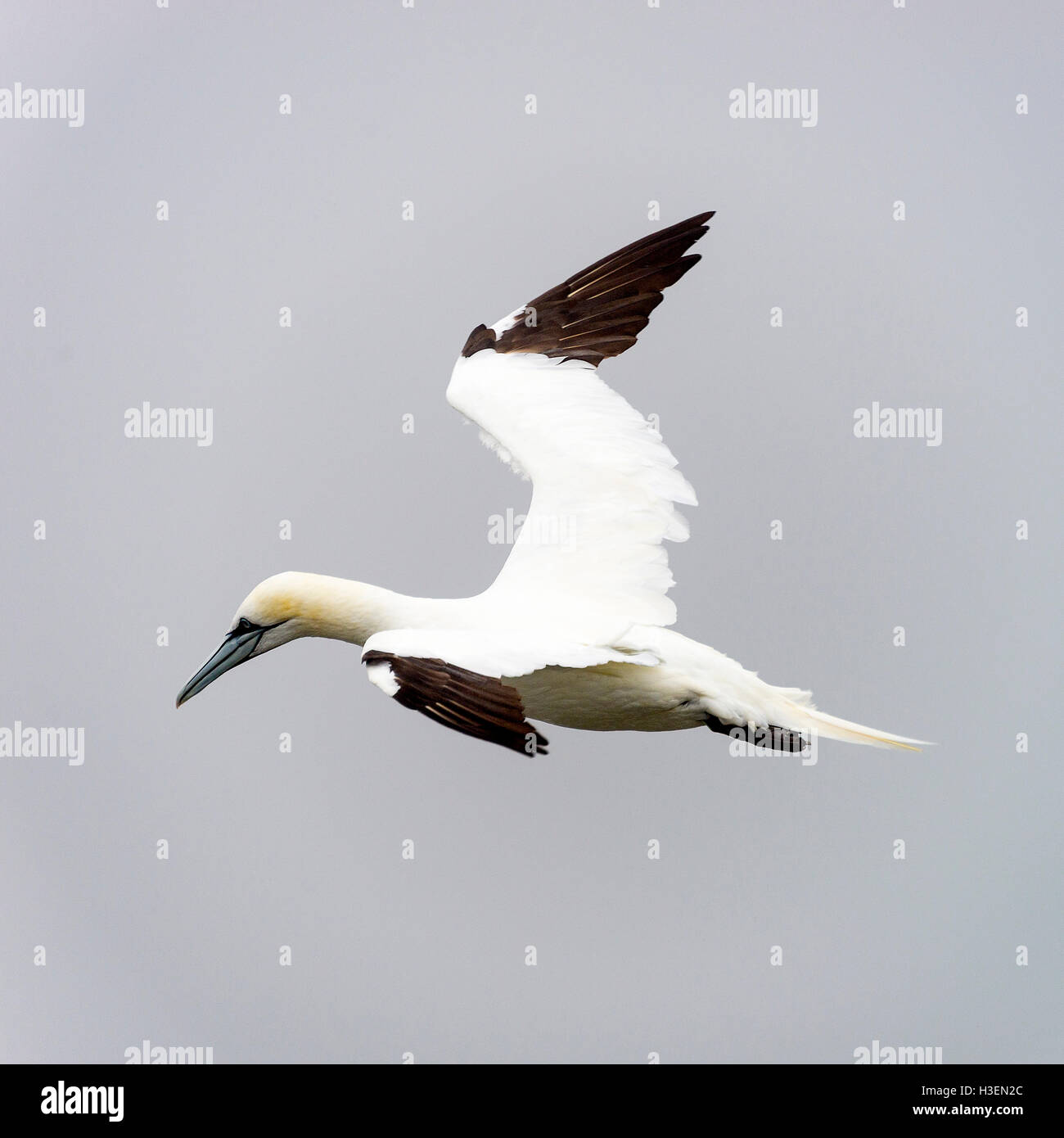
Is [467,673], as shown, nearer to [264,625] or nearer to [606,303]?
[264,625]

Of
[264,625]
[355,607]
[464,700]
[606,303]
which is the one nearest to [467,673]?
[464,700]

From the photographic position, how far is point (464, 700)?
802 cm

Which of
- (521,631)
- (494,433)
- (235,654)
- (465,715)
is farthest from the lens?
(494,433)

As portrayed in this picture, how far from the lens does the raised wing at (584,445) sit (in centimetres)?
1038

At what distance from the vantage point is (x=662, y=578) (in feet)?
34.3

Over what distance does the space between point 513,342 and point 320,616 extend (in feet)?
8.77

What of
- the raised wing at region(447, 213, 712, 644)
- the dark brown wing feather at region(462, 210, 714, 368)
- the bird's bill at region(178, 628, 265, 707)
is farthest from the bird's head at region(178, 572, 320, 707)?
the dark brown wing feather at region(462, 210, 714, 368)

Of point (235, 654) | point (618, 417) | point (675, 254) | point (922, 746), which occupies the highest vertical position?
point (675, 254)

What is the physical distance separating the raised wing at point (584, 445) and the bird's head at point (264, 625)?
1158 millimetres

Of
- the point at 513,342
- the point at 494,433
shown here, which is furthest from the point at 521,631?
the point at 513,342

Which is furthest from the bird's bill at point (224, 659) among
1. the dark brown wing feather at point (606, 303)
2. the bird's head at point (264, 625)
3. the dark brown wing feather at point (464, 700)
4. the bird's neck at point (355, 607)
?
the dark brown wing feather at point (606, 303)

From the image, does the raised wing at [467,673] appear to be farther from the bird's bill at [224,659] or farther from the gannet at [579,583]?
the bird's bill at [224,659]

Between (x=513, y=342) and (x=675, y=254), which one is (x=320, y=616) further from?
(x=675, y=254)

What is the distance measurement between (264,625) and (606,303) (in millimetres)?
3331
